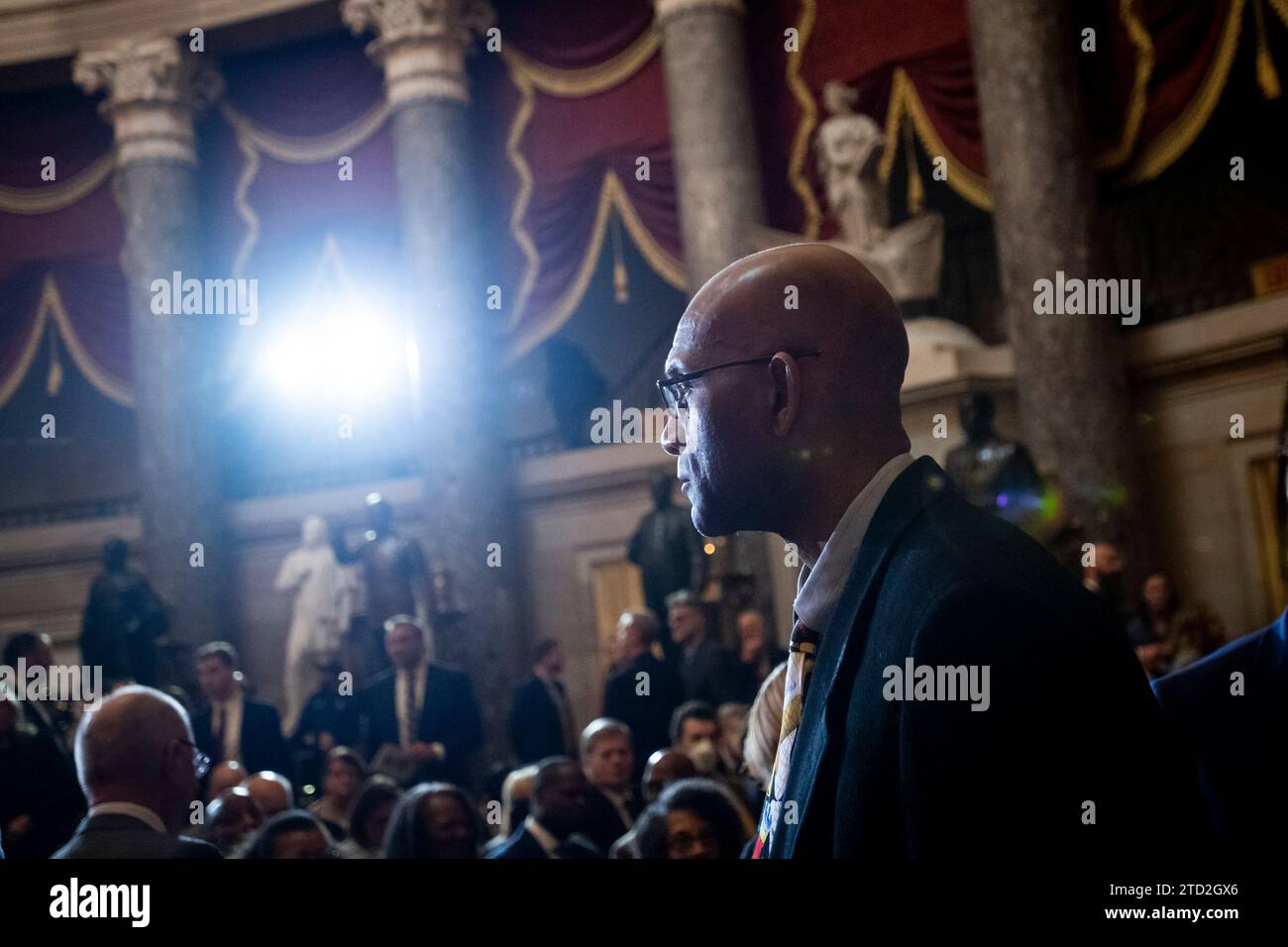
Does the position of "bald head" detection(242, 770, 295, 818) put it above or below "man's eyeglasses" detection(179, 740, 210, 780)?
below

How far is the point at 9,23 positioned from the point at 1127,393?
370 inches

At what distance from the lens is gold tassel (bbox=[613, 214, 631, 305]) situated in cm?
1092

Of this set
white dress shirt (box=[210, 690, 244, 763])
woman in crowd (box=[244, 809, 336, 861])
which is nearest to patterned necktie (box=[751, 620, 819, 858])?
woman in crowd (box=[244, 809, 336, 861])

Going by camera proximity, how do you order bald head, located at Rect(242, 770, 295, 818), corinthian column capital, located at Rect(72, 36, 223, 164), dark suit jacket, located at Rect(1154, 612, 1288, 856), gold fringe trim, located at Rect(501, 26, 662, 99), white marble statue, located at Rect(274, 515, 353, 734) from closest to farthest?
dark suit jacket, located at Rect(1154, 612, 1288, 856)
bald head, located at Rect(242, 770, 295, 818)
white marble statue, located at Rect(274, 515, 353, 734)
gold fringe trim, located at Rect(501, 26, 662, 99)
corinthian column capital, located at Rect(72, 36, 223, 164)

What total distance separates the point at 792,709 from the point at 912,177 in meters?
8.70

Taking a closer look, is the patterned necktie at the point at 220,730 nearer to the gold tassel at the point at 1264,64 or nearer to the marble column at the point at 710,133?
the marble column at the point at 710,133

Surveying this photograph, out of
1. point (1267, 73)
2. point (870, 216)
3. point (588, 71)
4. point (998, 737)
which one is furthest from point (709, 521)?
point (588, 71)

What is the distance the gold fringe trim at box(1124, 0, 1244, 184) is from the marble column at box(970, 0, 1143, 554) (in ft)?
2.02

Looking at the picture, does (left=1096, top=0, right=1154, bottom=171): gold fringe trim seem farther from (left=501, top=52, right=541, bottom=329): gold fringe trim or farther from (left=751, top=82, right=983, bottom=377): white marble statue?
(left=501, top=52, right=541, bottom=329): gold fringe trim

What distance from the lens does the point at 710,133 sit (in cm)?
997

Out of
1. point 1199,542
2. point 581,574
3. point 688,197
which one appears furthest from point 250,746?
point 1199,542

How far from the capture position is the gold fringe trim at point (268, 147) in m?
11.7
